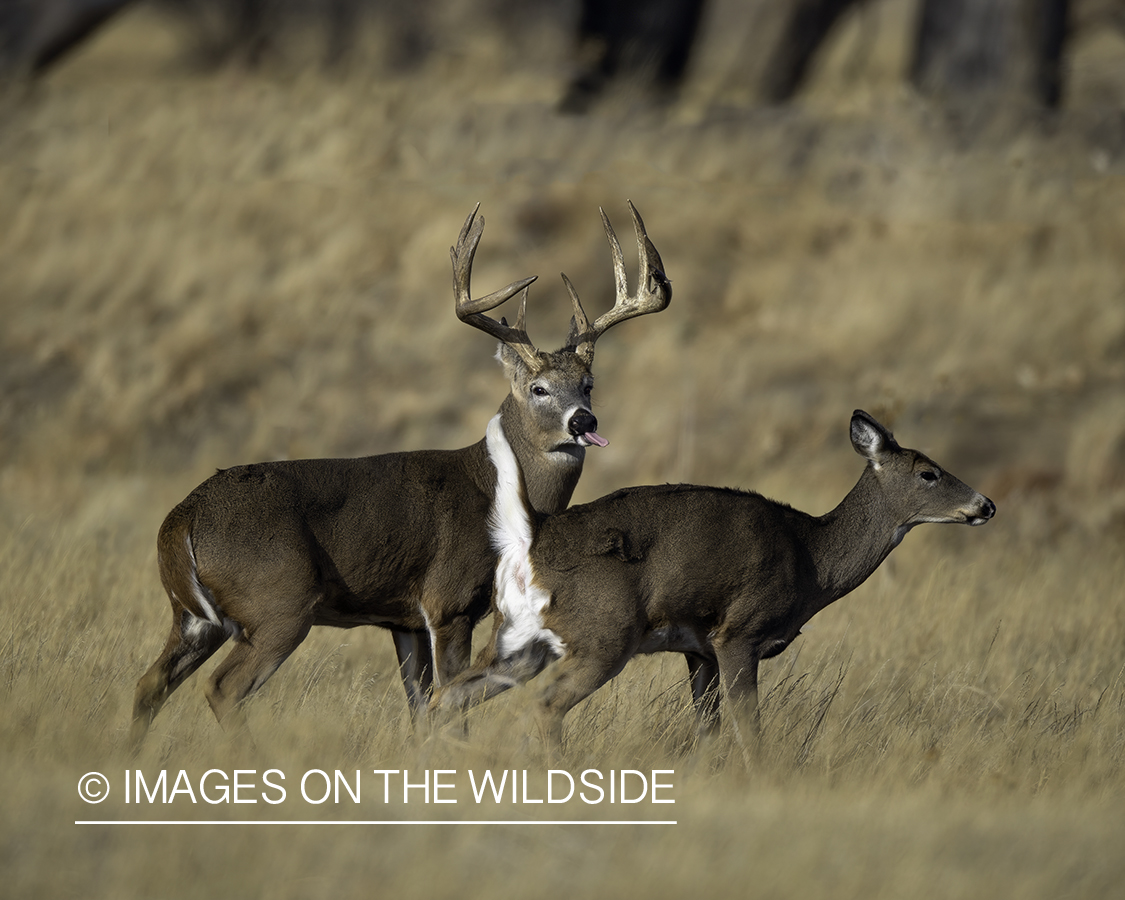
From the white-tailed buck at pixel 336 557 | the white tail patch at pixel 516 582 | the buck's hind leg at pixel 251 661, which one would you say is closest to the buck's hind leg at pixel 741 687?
the white tail patch at pixel 516 582

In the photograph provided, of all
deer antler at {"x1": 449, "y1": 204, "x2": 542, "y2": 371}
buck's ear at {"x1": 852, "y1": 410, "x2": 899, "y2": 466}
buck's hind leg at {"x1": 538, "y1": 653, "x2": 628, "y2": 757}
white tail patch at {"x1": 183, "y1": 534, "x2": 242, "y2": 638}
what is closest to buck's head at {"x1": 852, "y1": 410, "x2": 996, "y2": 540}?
buck's ear at {"x1": 852, "y1": 410, "x2": 899, "y2": 466}

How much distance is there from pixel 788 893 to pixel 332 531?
291 centimetres

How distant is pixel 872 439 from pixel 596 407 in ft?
22.2

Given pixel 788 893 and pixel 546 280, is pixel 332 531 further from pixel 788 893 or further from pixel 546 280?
pixel 546 280

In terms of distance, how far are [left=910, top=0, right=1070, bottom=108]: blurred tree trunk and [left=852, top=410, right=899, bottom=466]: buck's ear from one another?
13606 millimetres

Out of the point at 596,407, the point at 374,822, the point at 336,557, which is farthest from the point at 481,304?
the point at 596,407

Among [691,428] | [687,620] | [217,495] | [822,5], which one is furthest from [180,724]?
[822,5]

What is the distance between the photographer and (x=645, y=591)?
6910mm

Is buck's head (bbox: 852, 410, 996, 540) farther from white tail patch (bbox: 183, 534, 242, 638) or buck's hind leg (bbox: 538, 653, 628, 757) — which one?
white tail patch (bbox: 183, 534, 242, 638)

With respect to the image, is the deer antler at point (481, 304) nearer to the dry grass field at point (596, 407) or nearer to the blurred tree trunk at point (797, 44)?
the dry grass field at point (596, 407)

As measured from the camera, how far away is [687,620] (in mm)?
7031

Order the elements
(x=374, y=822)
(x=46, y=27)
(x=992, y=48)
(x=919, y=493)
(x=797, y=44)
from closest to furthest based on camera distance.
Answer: (x=374, y=822) < (x=919, y=493) < (x=992, y=48) < (x=46, y=27) < (x=797, y=44)

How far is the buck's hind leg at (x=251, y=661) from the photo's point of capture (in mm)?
6965

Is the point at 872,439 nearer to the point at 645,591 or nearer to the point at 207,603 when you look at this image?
the point at 645,591
